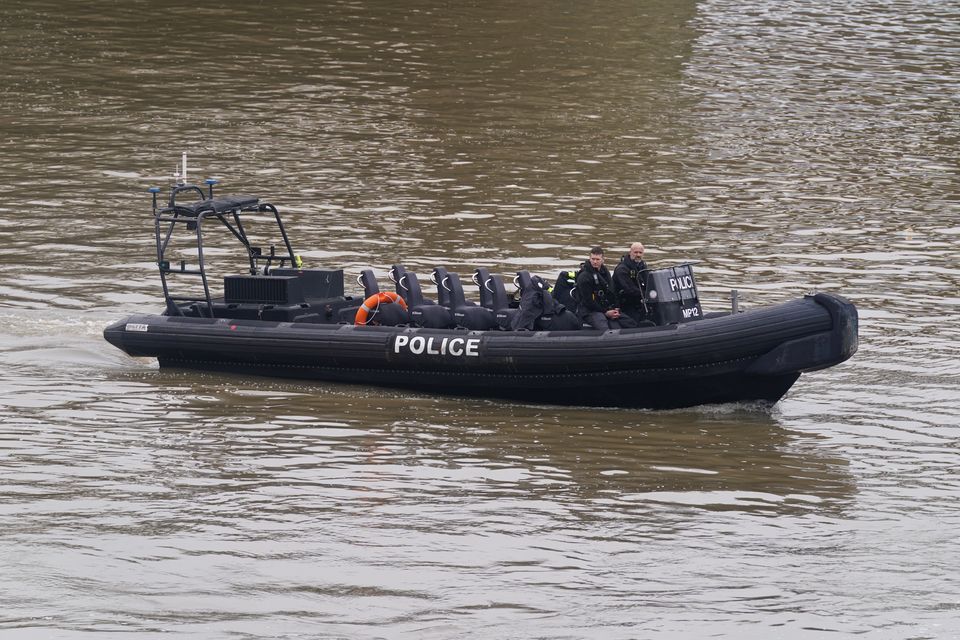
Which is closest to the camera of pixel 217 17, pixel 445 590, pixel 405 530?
pixel 445 590

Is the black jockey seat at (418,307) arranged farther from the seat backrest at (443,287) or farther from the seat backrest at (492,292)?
the seat backrest at (492,292)

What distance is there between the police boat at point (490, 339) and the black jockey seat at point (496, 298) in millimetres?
14

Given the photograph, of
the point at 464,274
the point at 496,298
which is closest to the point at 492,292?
the point at 496,298

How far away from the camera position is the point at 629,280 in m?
15.4

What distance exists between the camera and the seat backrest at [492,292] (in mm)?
15984

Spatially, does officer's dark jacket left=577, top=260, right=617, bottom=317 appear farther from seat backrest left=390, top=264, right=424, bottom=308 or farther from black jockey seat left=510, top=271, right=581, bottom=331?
seat backrest left=390, top=264, right=424, bottom=308

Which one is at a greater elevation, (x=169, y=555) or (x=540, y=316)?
(x=540, y=316)

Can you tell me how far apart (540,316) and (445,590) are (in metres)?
5.43

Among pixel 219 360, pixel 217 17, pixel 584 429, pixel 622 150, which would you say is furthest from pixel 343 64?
Result: pixel 584 429

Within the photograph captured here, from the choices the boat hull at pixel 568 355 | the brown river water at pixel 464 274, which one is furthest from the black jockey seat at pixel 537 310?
the brown river water at pixel 464 274

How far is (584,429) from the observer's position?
1429cm

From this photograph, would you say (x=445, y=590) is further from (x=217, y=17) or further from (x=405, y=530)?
(x=217, y=17)

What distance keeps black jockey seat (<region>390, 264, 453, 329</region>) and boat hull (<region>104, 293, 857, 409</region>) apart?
0.50 meters

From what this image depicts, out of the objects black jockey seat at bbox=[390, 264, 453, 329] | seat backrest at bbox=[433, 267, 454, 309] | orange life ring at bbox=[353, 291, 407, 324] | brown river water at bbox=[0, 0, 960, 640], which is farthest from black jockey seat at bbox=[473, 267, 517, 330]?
brown river water at bbox=[0, 0, 960, 640]
